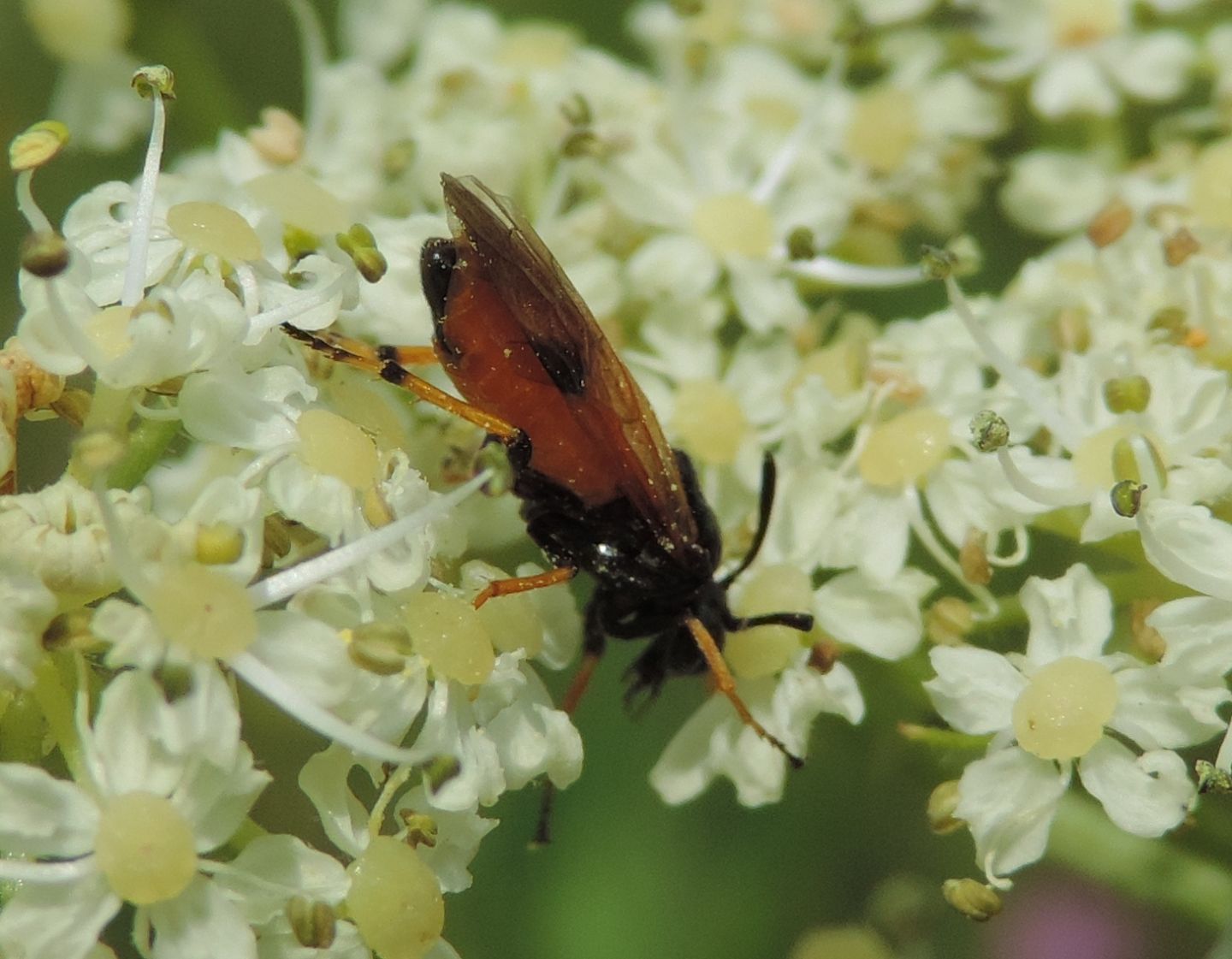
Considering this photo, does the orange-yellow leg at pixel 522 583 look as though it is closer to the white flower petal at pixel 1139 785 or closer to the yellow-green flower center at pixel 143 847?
the yellow-green flower center at pixel 143 847

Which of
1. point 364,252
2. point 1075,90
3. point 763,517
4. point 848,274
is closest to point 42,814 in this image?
point 364,252

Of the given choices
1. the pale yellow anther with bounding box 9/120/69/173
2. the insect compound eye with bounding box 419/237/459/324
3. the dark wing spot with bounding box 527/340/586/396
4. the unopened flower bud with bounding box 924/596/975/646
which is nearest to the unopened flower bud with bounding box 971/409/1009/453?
the unopened flower bud with bounding box 924/596/975/646

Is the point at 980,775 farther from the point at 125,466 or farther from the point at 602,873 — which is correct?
the point at 125,466

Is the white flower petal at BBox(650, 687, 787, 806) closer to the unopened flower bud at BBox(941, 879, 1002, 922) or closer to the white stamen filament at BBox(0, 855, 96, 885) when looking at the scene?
the unopened flower bud at BBox(941, 879, 1002, 922)

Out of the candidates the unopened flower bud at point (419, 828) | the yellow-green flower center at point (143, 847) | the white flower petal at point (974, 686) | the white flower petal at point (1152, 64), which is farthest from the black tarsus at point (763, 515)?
the white flower petal at point (1152, 64)

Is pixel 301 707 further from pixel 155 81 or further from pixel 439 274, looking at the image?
pixel 155 81

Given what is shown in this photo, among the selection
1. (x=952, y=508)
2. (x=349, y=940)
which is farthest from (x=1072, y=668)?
(x=349, y=940)
